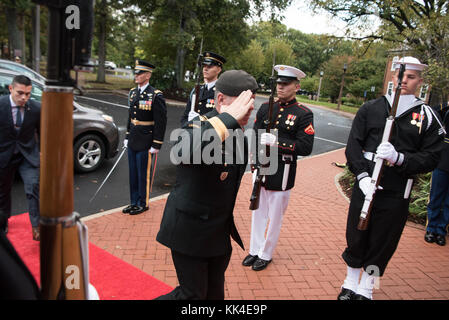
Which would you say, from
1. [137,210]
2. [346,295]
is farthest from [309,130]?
[137,210]

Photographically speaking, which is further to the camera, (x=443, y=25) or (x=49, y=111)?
(x=443, y=25)

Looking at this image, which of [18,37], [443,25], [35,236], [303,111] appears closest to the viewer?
[303,111]

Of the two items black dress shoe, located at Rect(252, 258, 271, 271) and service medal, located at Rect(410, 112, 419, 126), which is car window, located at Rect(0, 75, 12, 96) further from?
service medal, located at Rect(410, 112, 419, 126)

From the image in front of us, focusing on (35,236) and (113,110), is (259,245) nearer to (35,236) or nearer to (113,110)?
(35,236)

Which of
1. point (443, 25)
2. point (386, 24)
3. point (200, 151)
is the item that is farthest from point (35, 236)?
point (386, 24)

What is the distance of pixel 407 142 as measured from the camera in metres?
3.21

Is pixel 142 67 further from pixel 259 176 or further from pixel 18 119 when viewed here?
pixel 259 176

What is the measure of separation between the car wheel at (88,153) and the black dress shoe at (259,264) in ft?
14.5

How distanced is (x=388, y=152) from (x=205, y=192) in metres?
1.80

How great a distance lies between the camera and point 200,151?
1979 millimetres

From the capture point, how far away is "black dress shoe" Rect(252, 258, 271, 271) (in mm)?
4043

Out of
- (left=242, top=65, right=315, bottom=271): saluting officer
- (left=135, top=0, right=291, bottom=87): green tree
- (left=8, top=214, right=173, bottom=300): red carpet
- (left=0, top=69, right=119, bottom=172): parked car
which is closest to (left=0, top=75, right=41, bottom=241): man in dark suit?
(left=8, top=214, right=173, bottom=300): red carpet

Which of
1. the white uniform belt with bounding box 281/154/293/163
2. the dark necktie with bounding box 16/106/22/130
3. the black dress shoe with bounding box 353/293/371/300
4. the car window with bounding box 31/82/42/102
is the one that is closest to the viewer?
the black dress shoe with bounding box 353/293/371/300

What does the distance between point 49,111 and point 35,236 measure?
11.8ft
